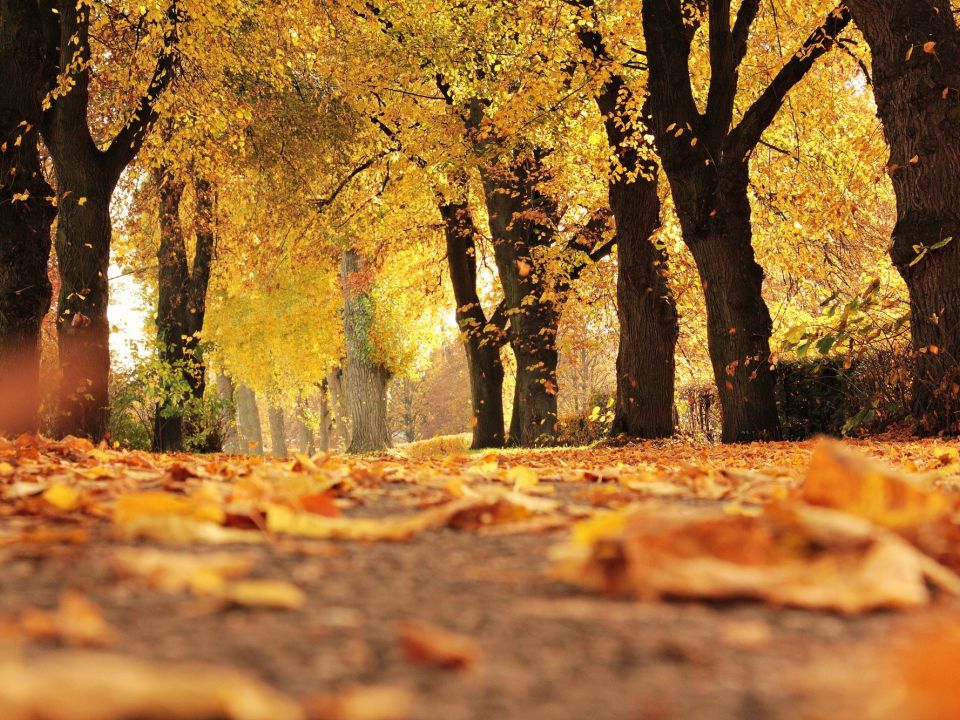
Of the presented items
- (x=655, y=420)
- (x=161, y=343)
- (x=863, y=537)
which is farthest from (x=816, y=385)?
(x=863, y=537)

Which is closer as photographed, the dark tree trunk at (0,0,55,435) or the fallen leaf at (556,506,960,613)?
the fallen leaf at (556,506,960,613)

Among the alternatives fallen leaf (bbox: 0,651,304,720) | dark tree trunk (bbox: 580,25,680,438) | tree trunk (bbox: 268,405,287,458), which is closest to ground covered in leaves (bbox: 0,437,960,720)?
fallen leaf (bbox: 0,651,304,720)

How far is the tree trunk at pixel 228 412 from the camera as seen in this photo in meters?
19.4

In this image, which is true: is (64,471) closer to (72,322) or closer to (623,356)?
(72,322)

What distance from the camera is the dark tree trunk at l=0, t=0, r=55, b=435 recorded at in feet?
29.7

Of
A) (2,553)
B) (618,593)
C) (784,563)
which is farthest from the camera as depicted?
(2,553)

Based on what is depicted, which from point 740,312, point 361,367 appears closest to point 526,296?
point 740,312

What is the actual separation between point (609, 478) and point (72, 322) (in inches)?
328

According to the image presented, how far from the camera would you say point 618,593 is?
1.64 m

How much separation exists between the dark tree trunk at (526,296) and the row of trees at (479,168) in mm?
51

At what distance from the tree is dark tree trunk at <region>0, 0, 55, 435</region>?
0.76m

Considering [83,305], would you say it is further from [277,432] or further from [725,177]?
[277,432]

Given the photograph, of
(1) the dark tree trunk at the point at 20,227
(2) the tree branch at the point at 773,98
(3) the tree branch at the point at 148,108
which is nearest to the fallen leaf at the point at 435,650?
(1) the dark tree trunk at the point at 20,227

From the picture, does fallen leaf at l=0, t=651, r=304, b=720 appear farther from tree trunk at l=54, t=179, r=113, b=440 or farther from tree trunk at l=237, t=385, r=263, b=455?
tree trunk at l=237, t=385, r=263, b=455
